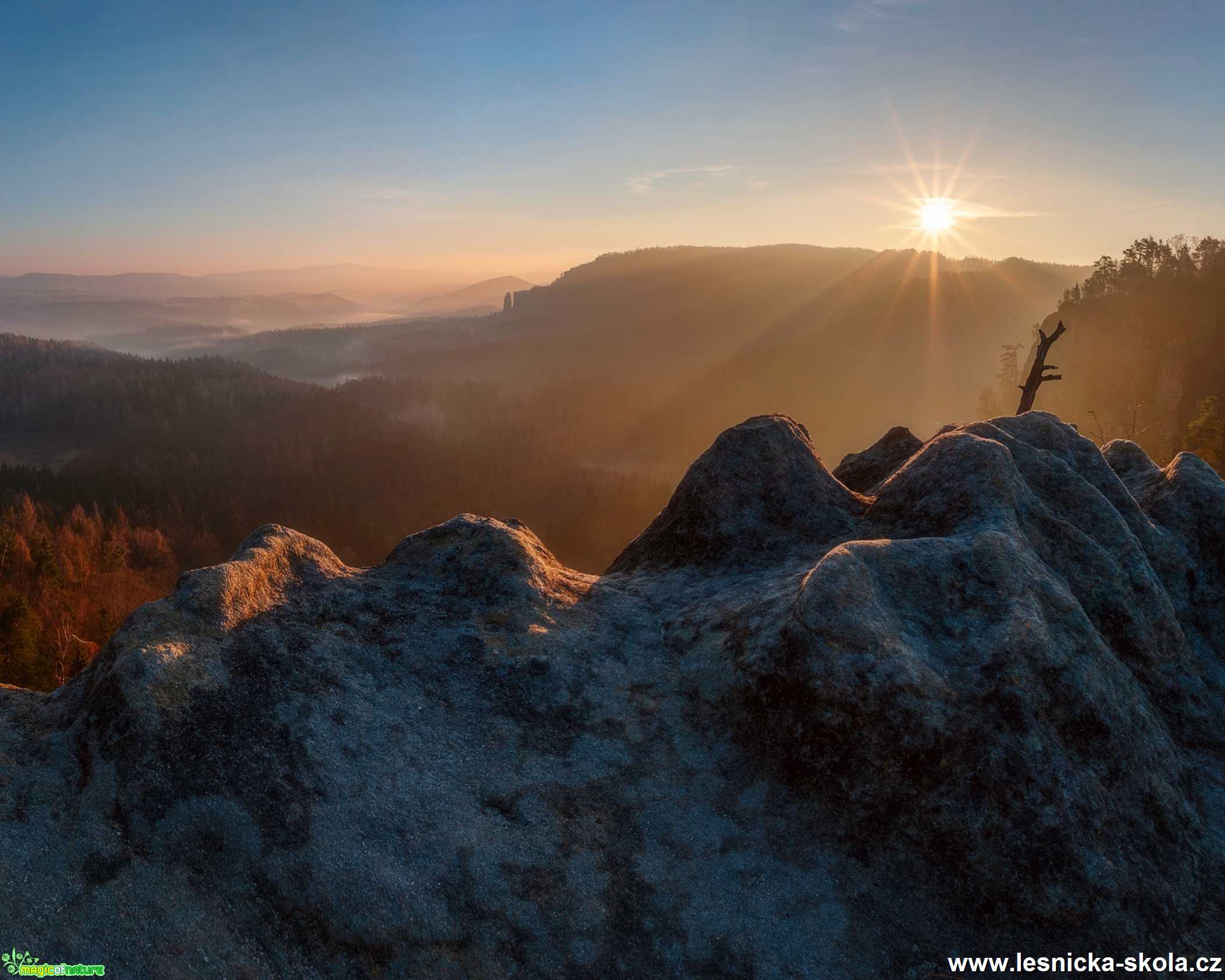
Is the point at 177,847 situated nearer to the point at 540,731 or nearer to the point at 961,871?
the point at 540,731

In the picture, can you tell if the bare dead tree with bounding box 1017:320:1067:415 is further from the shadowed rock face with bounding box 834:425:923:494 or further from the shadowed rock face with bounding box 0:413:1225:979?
the shadowed rock face with bounding box 0:413:1225:979

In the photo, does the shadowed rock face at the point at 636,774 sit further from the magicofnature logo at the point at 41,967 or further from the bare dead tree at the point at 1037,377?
the bare dead tree at the point at 1037,377

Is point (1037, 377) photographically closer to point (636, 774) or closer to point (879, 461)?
point (879, 461)

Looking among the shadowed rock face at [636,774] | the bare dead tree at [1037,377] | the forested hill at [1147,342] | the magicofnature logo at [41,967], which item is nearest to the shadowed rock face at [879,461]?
the bare dead tree at [1037,377]

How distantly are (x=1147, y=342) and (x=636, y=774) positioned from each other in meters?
159

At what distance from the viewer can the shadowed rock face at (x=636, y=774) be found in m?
7.14

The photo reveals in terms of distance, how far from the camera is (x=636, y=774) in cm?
918

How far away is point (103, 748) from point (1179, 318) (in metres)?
164

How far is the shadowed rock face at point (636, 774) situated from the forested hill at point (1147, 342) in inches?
4845

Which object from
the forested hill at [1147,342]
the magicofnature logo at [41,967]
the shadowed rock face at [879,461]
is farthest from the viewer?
the forested hill at [1147,342]

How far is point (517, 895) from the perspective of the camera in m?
7.63

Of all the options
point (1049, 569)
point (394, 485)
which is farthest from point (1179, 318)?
point (394, 485)

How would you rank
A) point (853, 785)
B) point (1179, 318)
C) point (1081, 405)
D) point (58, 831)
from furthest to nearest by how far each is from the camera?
1. point (1081, 405)
2. point (1179, 318)
3. point (853, 785)
4. point (58, 831)

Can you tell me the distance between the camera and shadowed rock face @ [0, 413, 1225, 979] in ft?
23.4
